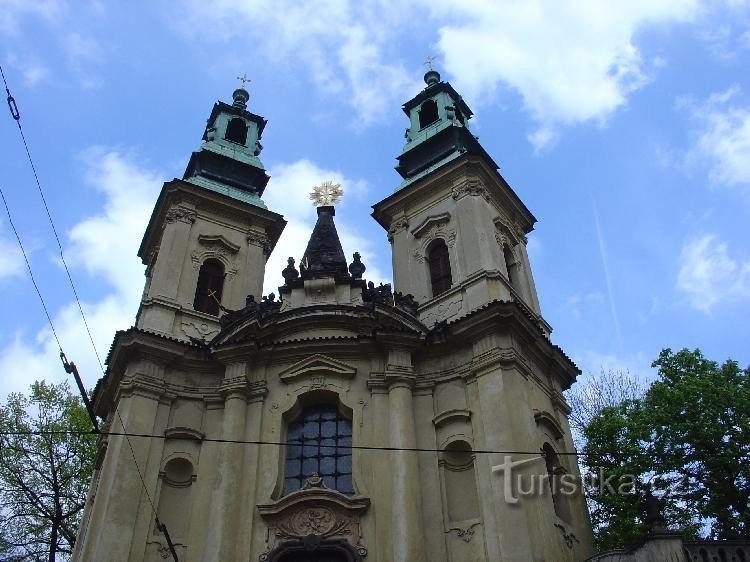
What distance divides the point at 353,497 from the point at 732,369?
9.91 m

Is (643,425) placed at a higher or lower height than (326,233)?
lower

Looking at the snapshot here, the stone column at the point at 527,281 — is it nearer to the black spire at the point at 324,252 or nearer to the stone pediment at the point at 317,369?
the black spire at the point at 324,252

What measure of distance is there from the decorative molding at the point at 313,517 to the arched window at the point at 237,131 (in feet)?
51.4

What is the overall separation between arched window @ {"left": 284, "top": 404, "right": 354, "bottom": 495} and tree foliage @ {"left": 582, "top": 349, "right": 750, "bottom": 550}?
6296 mm

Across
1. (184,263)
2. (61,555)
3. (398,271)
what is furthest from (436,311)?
(61,555)

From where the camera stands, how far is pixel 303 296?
20578 millimetres

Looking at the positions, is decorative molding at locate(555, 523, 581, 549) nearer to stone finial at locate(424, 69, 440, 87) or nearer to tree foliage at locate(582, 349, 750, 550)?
tree foliage at locate(582, 349, 750, 550)

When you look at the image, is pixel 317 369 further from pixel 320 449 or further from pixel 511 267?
pixel 511 267

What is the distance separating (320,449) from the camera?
58.3 feet

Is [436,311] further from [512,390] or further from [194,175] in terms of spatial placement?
[194,175]

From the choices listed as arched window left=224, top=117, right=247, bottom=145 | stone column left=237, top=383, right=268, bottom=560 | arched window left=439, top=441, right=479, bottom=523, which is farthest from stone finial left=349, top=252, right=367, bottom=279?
arched window left=224, top=117, right=247, bottom=145

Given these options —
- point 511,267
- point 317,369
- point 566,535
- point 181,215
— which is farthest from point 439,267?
point 566,535

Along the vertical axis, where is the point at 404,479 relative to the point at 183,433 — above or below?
below

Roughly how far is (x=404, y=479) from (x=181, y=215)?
11268 mm
